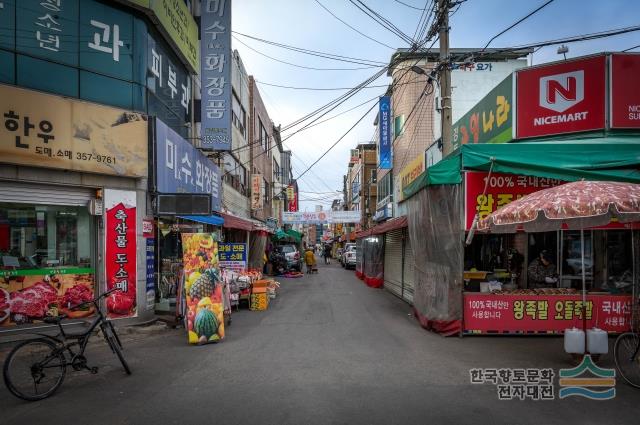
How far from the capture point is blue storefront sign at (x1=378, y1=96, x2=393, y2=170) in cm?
2577

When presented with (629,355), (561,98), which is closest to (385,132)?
(561,98)

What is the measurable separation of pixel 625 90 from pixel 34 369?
11949 millimetres

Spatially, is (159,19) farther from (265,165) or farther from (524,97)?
(265,165)

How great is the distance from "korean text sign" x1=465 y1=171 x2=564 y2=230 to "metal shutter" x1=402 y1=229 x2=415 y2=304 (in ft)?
17.1

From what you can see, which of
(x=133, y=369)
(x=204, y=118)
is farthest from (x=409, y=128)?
(x=133, y=369)

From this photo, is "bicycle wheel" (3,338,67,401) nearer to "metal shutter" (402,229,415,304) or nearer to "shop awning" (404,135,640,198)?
"shop awning" (404,135,640,198)

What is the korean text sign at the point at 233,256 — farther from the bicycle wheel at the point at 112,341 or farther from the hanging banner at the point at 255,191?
the hanging banner at the point at 255,191

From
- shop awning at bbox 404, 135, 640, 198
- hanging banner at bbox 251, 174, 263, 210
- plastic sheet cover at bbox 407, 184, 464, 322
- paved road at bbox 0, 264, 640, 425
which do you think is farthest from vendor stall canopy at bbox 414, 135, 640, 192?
hanging banner at bbox 251, 174, 263, 210

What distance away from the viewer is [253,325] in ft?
34.9

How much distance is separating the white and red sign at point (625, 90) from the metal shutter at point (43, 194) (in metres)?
11.7

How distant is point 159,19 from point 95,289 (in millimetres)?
6936

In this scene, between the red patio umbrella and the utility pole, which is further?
the utility pole

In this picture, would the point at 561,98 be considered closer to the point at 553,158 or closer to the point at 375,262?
the point at 553,158

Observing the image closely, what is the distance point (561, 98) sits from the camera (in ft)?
34.6
